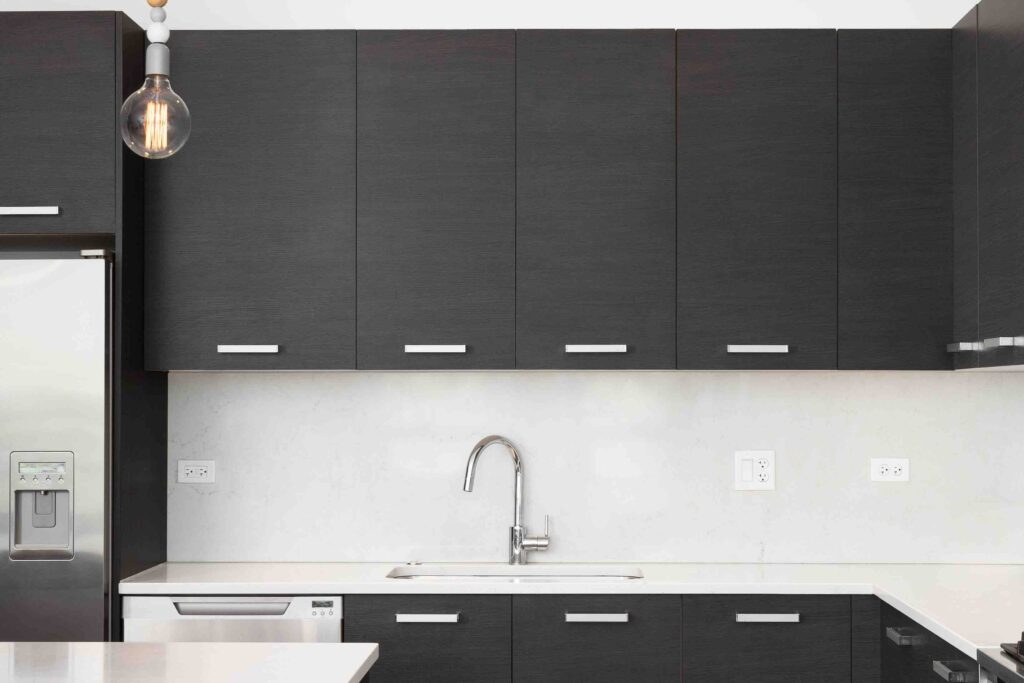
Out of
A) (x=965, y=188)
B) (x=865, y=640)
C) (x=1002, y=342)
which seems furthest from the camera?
(x=965, y=188)

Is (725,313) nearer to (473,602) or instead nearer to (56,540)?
(473,602)

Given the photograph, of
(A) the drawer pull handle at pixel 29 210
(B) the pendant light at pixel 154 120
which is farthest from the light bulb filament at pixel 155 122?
(A) the drawer pull handle at pixel 29 210

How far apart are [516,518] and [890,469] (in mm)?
1232

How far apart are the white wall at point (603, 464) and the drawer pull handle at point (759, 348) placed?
0.35 metres

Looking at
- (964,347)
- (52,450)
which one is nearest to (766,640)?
(964,347)

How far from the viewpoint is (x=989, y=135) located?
262cm

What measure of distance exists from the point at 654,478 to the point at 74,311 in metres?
1.84

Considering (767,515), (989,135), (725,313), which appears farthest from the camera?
(767,515)

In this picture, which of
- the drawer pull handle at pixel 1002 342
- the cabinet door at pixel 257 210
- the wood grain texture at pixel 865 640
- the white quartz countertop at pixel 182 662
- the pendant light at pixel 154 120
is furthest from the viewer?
the cabinet door at pixel 257 210

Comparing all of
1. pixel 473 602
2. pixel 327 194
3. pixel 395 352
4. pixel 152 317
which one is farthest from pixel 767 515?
pixel 152 317

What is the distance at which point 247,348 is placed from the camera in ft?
9.46

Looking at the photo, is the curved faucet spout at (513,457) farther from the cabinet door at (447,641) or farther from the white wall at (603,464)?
the cabinet door at (447,641)

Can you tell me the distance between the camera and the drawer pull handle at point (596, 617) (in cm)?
268

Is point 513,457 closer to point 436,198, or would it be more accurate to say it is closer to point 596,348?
point 596,348
